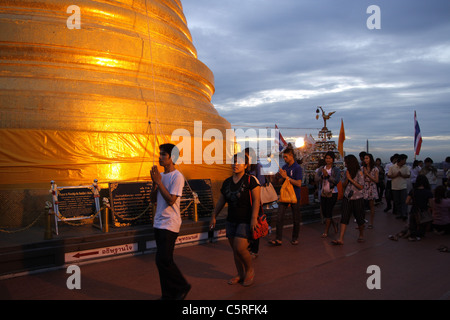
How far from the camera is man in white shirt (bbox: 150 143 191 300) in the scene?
3.66 m

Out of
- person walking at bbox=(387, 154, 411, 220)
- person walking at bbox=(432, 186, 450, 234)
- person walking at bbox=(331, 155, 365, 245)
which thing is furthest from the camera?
person walking at bbox=(387, 154, 411, 220)

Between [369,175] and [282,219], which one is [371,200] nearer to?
[369,175]

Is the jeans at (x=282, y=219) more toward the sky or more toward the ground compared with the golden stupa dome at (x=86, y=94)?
more toward the ground

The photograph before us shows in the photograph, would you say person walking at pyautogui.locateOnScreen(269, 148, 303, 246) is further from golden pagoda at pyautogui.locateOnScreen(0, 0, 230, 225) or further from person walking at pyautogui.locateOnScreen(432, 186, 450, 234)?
person walking at pyautogui.locateOnScreen(432, 186, 450, 234)

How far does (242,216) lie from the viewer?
4336 mm

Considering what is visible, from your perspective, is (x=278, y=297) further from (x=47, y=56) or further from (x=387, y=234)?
(x=47, y=56)

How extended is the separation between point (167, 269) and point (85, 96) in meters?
4.79

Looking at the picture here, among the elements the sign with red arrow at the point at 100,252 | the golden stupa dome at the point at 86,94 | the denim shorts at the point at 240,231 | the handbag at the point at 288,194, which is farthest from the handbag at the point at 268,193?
the golden stupa dome at the point at 86,94

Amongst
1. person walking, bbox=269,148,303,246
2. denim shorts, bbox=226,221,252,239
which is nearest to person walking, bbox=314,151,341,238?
person walking, bbox=269,148,303,246

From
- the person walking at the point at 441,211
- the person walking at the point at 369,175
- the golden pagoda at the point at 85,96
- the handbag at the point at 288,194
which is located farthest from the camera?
the person walking at the point at 369,175

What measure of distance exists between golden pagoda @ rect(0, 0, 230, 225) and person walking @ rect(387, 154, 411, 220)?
172 inches

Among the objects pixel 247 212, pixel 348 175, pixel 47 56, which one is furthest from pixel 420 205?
pixel 47 56

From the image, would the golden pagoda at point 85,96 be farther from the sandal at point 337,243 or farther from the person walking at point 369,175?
the person walking at point 369,175

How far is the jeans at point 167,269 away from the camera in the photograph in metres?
3.66
